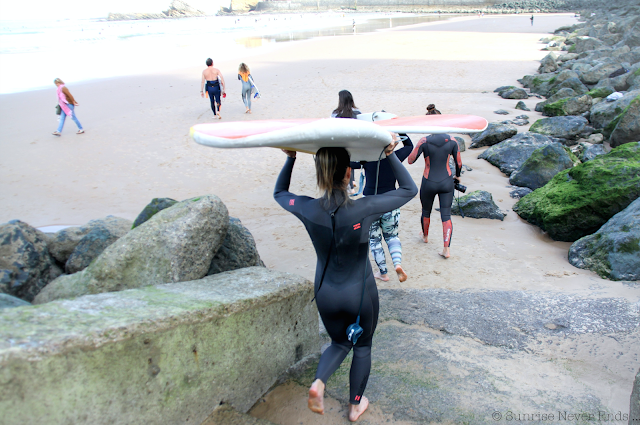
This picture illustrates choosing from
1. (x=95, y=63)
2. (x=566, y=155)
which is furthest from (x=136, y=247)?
(x=95, y=63)

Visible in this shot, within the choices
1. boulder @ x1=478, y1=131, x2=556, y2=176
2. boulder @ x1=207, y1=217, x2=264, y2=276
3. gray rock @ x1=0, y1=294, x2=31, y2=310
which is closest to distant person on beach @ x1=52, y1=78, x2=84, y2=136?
boulder @ x1=207, y1=217, x2=264, y2=276

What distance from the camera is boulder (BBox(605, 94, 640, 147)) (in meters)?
8.31

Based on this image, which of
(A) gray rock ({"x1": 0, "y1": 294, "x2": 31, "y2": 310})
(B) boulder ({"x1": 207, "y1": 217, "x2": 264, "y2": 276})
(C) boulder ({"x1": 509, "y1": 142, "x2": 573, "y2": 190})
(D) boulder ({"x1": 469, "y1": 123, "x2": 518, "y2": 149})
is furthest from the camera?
(D) boulder ({"x1": 469, "y1": 123, "x2": 518, "y2": 149})

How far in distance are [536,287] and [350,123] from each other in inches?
130

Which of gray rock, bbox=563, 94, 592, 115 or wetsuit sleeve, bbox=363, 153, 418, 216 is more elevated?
gray rock, bbox=563, 94, 592, 115

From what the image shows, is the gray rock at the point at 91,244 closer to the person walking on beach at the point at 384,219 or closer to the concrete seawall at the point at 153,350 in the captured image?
the concrete seawall at the point at 153,350

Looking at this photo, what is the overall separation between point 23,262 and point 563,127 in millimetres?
10644

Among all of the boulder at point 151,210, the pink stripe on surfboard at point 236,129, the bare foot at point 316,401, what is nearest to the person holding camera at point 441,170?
the pink stripe on surfboard at point 236,129

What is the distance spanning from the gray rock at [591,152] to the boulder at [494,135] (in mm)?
1552

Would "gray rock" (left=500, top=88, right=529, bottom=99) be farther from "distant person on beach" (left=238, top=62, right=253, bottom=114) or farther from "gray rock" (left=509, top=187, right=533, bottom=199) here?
"distant person on beach" (left=238, top=62, right=253, bottom=114)

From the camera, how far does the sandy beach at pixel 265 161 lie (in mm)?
5090

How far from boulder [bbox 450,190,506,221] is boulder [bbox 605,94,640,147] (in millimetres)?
4168

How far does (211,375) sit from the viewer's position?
234 centimetres

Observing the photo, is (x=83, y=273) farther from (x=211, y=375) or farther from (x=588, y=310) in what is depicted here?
(x=588, y=310)
